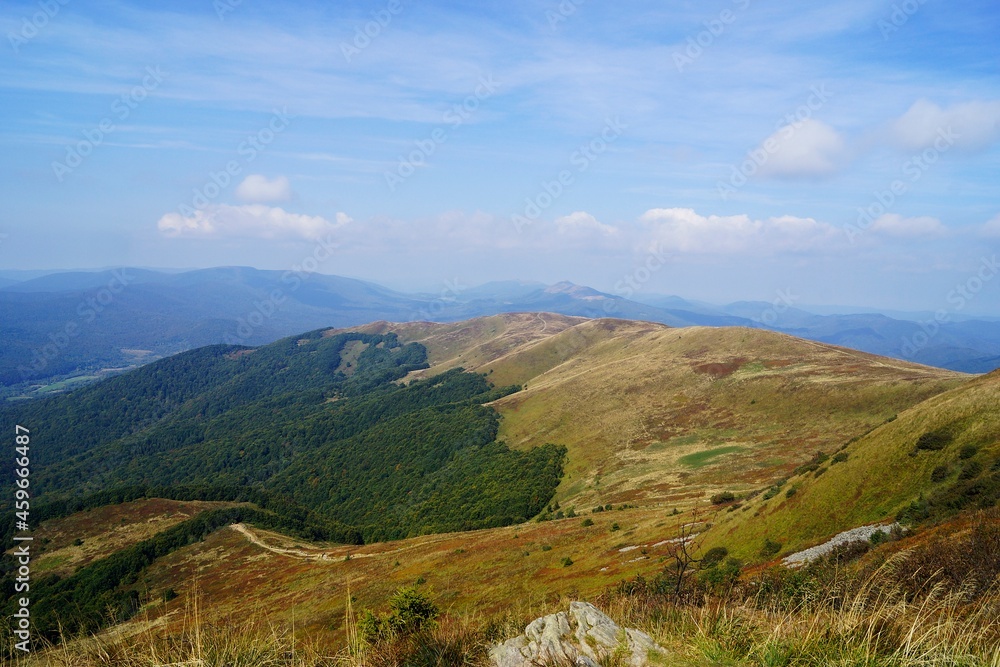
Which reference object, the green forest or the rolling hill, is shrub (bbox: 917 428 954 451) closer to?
the rolling hill

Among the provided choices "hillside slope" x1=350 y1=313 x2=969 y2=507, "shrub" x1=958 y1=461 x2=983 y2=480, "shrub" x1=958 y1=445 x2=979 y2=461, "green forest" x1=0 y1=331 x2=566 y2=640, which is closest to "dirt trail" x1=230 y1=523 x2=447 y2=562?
"green forest" x1=0 y1=331 x2=566 y2=640

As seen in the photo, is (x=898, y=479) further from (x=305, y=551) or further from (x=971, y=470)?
(x=305, y=551)

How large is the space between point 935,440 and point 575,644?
93.2ft

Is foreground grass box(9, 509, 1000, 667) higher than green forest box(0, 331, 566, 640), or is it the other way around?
foreground grass box(9, 509, 1000, 667)

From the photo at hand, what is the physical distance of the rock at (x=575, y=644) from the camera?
5730 mm

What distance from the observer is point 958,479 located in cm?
2062

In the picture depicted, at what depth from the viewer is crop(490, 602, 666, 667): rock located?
18.8 ft

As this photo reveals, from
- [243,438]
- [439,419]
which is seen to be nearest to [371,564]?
[439,419]

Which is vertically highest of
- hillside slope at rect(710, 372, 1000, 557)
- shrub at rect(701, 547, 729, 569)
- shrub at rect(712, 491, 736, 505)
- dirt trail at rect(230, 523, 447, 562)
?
hillside slope at rect(710, 372, 1000, 557)

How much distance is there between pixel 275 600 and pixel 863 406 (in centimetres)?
7320

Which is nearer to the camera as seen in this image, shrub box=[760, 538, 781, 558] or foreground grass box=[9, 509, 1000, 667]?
foreground grass box=[9, 509, 1000, 667]

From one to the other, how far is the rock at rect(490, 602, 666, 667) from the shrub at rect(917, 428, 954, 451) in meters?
27.1

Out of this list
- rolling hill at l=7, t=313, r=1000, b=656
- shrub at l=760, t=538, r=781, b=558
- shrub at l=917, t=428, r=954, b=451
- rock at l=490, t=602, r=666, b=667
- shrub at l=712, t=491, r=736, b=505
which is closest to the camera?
rock at l=490, t=602, r=666, b=667

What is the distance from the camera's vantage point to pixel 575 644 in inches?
265
